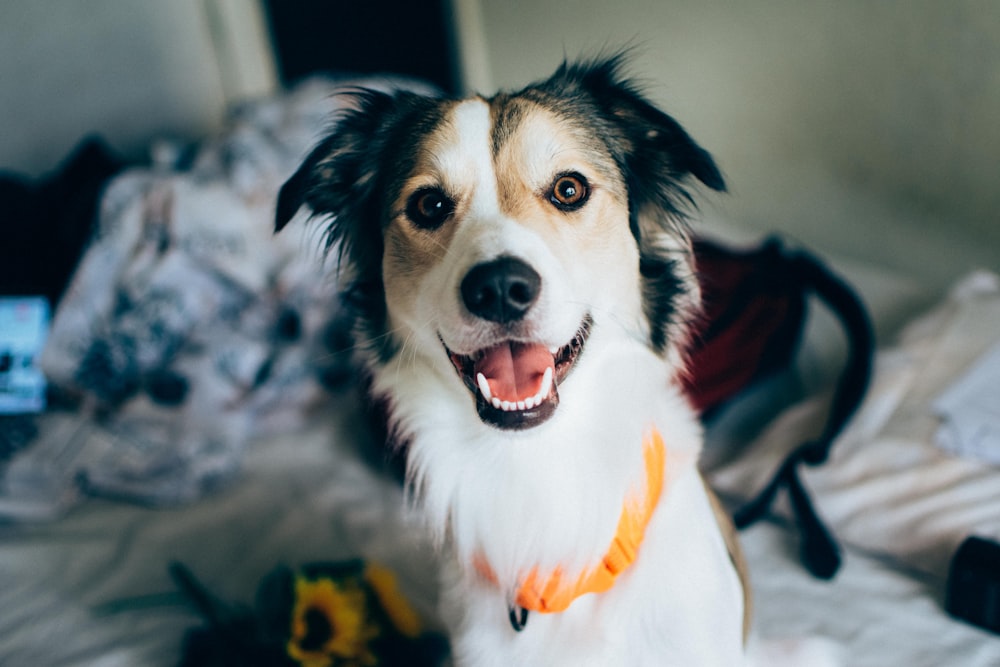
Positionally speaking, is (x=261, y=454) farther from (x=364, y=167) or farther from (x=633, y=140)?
(x=633, y=140)

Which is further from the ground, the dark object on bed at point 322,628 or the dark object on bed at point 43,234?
the dark object on bed at point 43,234

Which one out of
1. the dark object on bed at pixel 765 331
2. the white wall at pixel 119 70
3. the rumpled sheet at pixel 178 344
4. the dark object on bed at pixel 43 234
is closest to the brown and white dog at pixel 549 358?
the dark object on bed at pixel 765 331

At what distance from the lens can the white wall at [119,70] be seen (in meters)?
2.72

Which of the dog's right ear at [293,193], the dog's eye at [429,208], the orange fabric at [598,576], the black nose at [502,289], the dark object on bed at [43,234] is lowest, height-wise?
the orange fabric at [598,576]

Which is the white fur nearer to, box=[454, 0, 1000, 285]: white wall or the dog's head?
the dog's head

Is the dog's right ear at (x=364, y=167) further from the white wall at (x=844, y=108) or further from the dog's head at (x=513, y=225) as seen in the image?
the white wall at (x=844, y=108)

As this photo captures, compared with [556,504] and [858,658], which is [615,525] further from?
[858,658]

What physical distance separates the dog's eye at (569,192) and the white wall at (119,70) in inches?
106

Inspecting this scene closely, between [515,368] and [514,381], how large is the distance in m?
0.02

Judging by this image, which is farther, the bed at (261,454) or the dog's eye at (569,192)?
the bed at (261,454)

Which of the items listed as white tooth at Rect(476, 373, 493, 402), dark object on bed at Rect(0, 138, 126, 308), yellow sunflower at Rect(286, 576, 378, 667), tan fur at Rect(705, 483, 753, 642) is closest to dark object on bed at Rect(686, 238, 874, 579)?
tan fur at Rect(705, 483, 753, 642)

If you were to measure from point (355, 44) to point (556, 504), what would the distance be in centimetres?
323

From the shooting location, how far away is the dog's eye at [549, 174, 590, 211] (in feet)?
3.59

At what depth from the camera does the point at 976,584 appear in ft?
3.87
